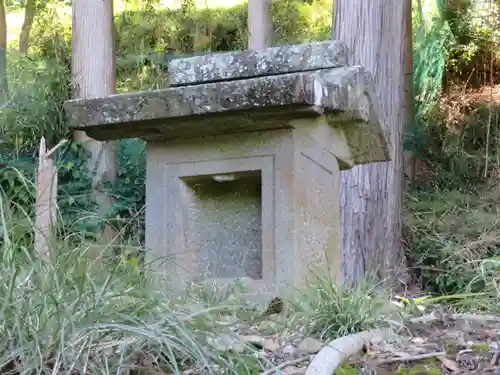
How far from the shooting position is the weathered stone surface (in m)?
3.00

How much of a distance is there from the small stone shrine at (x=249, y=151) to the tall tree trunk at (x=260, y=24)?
5754 mm

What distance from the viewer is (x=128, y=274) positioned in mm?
2293

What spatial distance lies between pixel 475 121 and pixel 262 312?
6593 millimetres

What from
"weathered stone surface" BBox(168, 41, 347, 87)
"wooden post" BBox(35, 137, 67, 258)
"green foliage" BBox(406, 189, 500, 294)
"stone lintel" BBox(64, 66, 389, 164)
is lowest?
"green foliage" BBox(406, 189, 500, 294)

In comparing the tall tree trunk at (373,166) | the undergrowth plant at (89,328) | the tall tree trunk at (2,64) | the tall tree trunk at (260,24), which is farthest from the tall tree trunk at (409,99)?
the undergrowth plant at (89,328)

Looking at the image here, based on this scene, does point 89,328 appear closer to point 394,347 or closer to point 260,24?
point 394,347

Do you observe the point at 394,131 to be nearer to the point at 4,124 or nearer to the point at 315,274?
the point at 315,274

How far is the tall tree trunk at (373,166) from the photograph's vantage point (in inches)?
220

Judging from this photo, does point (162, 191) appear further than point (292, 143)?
Yes

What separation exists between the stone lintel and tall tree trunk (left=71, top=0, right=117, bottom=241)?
3597 millimetres

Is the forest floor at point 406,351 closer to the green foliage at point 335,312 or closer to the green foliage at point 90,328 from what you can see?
the green foliage at point 335,312

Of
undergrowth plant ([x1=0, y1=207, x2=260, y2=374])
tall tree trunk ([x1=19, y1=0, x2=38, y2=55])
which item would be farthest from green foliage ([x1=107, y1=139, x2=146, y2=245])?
undergrowth plant ([x1=0, y1=207, x2=260, y2=374])

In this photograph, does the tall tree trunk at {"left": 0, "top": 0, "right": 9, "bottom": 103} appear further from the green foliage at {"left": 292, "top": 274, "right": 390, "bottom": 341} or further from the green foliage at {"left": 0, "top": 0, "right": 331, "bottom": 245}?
the green foliage at {"left": 292, "top": 274, "right": 390, "bottom": 341}

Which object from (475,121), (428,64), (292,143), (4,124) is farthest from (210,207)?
(428,64)
